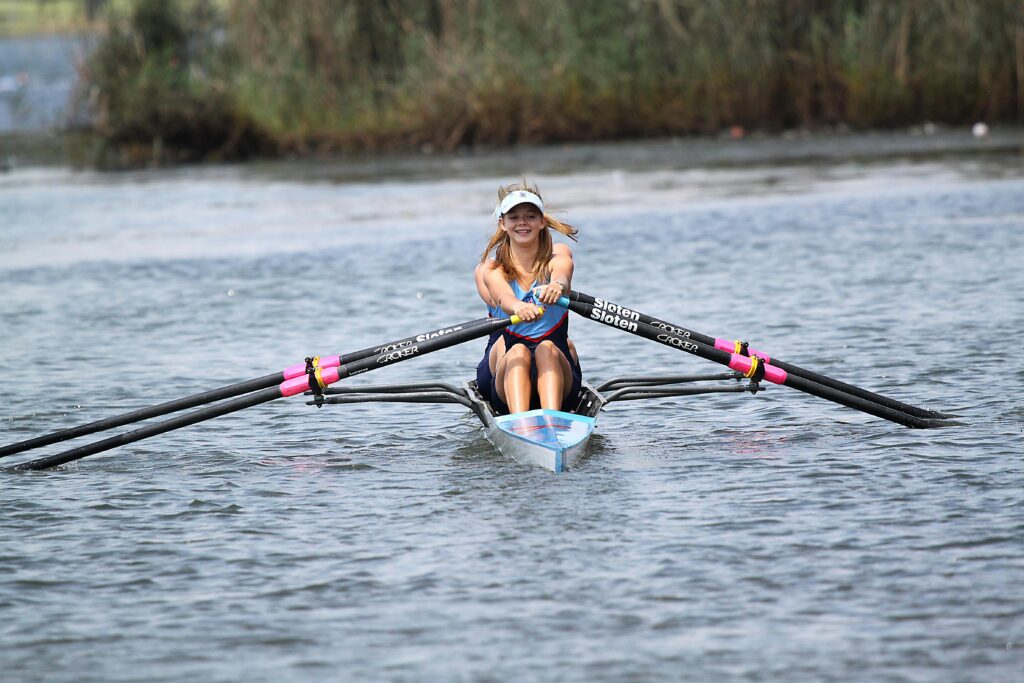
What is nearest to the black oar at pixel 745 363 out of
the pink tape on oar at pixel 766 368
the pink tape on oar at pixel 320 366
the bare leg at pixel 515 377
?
the pink tape on oar at pixel 766 368

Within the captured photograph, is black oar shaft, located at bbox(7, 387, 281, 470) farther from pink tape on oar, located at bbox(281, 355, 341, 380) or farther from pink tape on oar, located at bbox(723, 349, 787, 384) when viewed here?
pink tape on oar, located at bbox(723, 349, 787, 384)

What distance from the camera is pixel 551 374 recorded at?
29.0ft

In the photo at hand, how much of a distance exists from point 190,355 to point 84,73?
58.9 feet

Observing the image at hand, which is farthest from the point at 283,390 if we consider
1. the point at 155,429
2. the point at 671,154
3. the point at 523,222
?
the point at 671,154

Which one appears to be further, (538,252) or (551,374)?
(538,252)

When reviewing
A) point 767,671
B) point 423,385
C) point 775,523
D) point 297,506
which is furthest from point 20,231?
point 767,671

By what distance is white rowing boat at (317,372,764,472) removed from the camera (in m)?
8.25

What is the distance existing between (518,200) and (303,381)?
5.14 feet

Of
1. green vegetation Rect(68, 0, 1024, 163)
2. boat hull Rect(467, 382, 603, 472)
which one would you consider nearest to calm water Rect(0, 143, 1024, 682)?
boat hull Rect(467, 382, 603, 472)

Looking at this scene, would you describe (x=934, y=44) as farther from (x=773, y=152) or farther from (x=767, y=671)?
(x=767, y=671)

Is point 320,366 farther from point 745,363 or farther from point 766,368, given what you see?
point 766,368

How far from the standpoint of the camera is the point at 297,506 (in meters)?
7.82

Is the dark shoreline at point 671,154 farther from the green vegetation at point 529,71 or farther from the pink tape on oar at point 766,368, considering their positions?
the pink tape on oar at point 766,368

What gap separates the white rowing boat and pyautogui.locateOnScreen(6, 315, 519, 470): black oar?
21 centimetres
